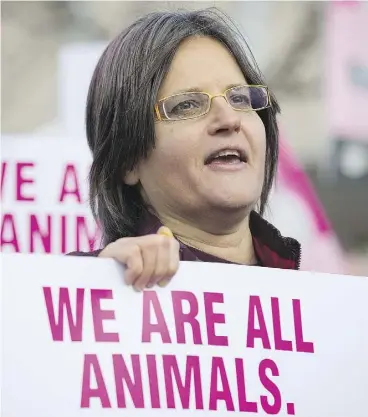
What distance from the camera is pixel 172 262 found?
1.79m

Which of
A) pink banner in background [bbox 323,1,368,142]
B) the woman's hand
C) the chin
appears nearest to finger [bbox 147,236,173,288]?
the woman's hand

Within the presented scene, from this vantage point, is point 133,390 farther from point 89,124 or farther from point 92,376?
point 89,124

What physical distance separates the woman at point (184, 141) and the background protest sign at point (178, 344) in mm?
71

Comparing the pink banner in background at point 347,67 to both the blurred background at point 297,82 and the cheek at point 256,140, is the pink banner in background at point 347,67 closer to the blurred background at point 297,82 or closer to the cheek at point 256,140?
the blurred background at point 297,82

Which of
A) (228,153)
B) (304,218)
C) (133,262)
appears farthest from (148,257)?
(304,218)

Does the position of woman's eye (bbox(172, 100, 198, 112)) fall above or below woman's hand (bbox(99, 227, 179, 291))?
above

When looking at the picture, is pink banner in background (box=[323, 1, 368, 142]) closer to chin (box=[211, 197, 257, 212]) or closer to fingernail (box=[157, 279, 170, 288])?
chin (box=[211, 197, 257, 212])

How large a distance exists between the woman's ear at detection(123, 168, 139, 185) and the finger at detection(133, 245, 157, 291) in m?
0.31

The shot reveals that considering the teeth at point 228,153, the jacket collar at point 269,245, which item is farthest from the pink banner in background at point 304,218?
the teeth at point 228,153

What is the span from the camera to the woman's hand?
1736 millimetres

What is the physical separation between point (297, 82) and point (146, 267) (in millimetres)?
3103

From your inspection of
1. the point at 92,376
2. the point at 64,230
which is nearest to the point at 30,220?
the point at 64,230

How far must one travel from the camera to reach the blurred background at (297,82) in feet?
12.9

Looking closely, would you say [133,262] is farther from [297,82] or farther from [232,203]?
[297,82]
